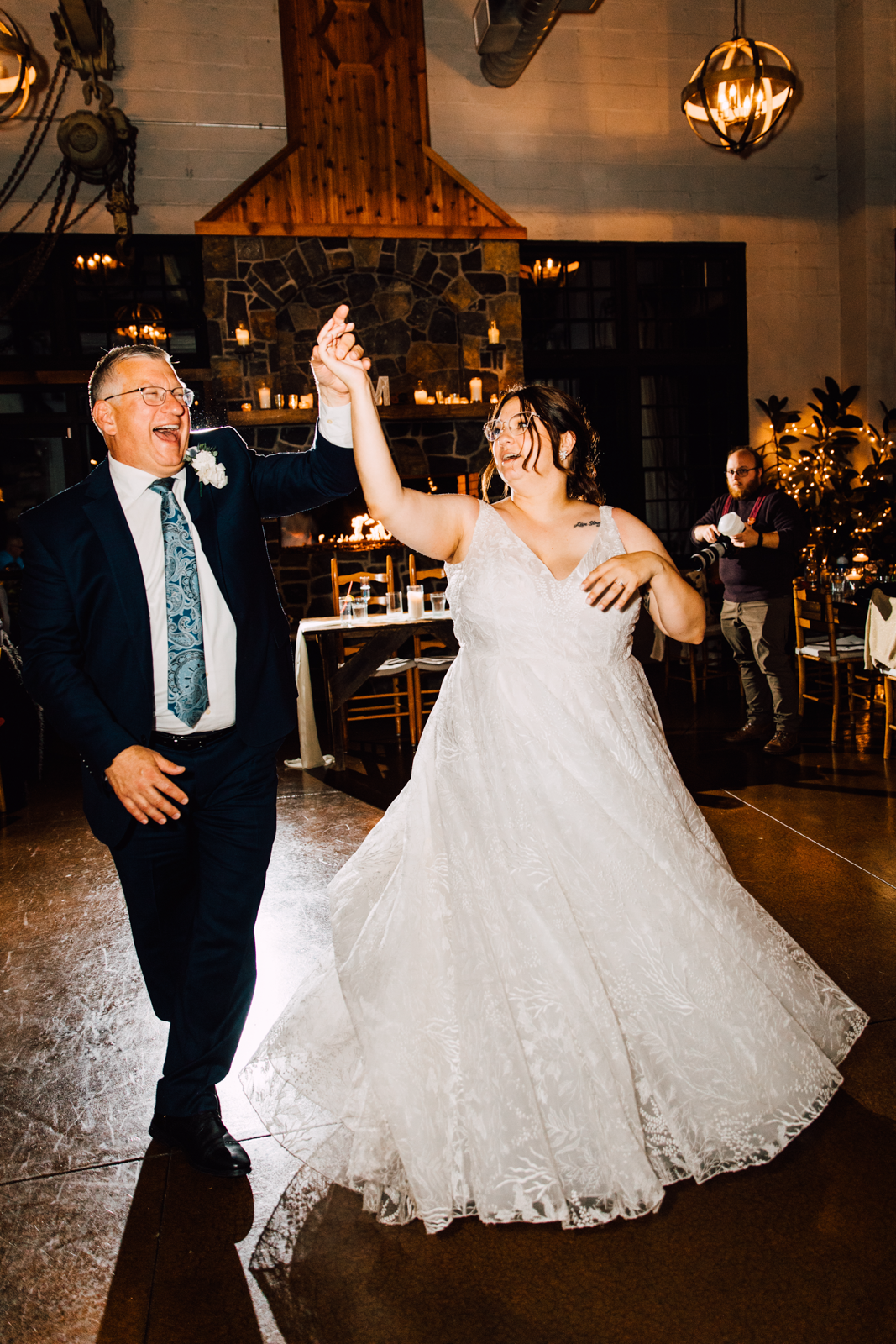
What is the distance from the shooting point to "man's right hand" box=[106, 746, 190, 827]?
188 centimetres

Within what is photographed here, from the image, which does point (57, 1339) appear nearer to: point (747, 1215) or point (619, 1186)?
point (619, 1186)

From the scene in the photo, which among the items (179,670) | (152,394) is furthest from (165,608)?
(152,394)

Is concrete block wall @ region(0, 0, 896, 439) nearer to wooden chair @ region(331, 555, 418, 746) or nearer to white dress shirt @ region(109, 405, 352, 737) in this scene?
wooden chair @ region(331, 555, 418, 746)

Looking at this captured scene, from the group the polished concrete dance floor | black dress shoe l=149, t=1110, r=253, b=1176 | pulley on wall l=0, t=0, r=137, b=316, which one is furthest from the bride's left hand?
pulley on wall l=0, t=0, r=137, b=316

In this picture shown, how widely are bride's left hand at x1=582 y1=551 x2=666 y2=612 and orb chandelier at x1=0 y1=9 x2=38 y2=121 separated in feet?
13.3

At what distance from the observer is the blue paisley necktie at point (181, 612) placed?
6.56 ft

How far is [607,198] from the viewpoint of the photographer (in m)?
8.40

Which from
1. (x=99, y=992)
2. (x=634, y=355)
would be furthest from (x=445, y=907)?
(x=634, y=355)

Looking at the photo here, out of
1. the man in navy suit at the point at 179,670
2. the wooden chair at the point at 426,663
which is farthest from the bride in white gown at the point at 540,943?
the wooden chair at the point at 426,663

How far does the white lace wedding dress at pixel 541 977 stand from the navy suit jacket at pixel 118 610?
15.3 inches

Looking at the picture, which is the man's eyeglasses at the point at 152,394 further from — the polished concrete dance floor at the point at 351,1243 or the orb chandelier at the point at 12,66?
the orb chandelier at the point at 12,66

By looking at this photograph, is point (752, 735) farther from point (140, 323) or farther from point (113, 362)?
point (140, 323)

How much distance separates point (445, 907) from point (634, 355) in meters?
7.62

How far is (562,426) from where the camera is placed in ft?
7.32
